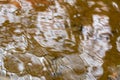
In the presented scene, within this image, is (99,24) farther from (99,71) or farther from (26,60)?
(26,60)

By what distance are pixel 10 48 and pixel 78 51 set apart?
0.79 metres

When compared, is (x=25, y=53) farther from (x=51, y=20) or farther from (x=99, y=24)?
(x=99, y=24)

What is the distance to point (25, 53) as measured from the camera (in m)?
3.07

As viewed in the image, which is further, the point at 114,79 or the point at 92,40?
the point at 92,40

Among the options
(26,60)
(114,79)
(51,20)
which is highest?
(51,20)

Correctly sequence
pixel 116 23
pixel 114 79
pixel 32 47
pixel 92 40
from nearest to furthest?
pixel 114 79 < pixel 32 47 < pixel 92 40 < pixel 116 23

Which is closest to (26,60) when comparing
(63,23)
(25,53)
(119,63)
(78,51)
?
(25,53)

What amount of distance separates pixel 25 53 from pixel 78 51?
625 millimetres

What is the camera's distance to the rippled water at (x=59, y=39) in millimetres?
2936

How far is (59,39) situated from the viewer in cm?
334

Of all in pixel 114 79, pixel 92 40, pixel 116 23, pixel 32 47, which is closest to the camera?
pixel 114 79

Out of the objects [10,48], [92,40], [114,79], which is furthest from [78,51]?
[10,48]

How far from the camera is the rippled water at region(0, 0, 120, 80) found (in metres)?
2.94

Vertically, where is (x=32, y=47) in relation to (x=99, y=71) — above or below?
above
